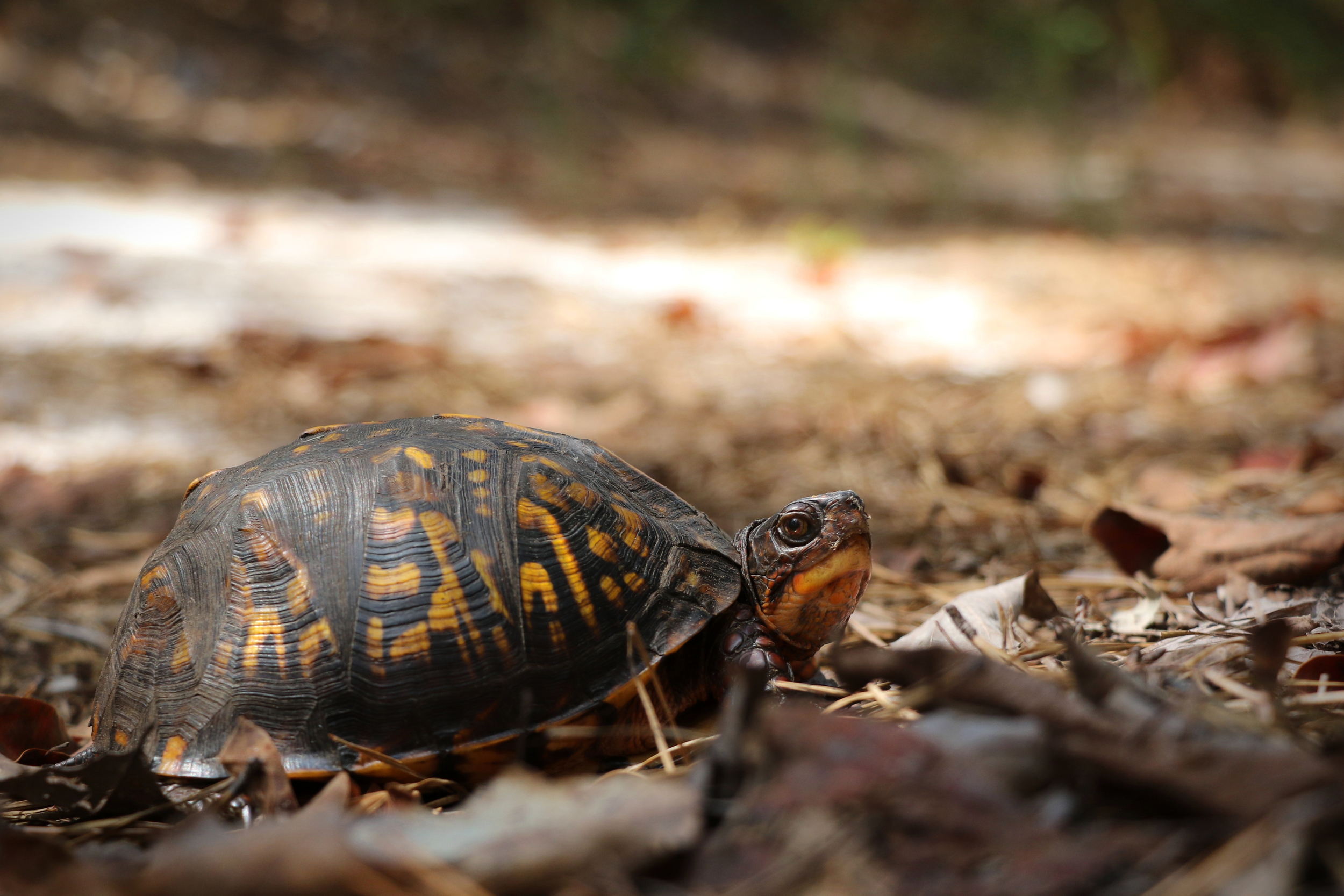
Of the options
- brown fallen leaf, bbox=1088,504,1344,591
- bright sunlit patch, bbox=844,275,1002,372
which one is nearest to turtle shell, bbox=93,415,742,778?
brown fallen leaf, bbox=1088,504,1344,591

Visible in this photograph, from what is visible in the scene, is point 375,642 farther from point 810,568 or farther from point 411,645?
point 810,568

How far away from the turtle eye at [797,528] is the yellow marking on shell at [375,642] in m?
0.67

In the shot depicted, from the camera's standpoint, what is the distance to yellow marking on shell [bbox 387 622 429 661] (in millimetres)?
1483

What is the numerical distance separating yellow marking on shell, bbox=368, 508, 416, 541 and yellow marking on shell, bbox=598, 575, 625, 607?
317mm

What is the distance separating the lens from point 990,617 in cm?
164

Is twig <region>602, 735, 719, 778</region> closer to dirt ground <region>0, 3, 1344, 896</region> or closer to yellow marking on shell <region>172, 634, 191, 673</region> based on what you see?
dirt ground <region>0, 3, 1344, 896</region>

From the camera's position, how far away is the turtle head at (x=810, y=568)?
1.63 m

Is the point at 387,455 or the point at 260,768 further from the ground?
the point at 387,455

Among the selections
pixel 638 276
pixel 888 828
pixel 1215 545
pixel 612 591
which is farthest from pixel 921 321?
pixel 888 828

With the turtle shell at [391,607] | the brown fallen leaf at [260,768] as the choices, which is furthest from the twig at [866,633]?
the brown fallen leaf at [260,768]

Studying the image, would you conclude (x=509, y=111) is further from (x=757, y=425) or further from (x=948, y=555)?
(x=948, y=555)

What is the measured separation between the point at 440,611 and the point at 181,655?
1.40 ft

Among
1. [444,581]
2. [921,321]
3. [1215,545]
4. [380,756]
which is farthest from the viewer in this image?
[921,321]

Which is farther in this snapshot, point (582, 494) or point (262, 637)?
point (582, 494)
